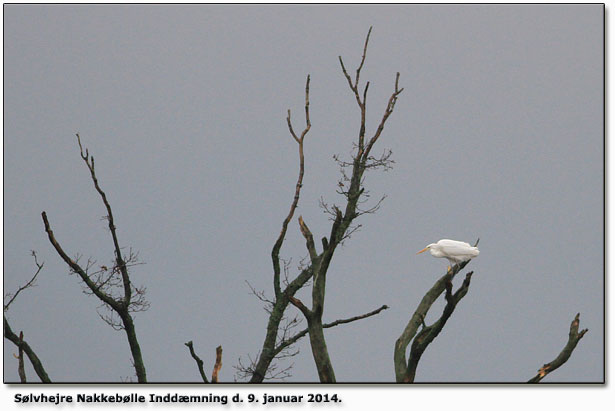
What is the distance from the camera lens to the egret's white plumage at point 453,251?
7082mm

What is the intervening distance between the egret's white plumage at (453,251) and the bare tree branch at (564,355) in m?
1.10

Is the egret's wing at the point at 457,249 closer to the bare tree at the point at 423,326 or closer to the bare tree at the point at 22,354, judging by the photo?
the bare tree at the point at 423,326

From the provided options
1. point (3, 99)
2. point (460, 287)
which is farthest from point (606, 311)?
point (3, 99)

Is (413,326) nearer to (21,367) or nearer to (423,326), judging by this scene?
(423,326)

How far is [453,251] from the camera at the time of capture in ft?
23.3

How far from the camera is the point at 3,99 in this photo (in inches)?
319

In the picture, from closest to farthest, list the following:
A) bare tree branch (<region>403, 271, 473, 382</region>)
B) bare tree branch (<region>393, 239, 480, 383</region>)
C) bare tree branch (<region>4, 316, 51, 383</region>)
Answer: bare tree branch (<region>403, 271, 473, 382</region>) < bare tree branch (<region>393, 239, 480, 383</region>) < bare tree branch (<region>4, 316, 51, 383</region>)

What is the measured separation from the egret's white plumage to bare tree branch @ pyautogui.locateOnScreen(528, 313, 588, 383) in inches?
43.3

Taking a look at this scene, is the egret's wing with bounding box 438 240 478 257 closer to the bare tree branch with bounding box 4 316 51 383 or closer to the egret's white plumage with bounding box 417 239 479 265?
the egret's white plumage with bounding box 417 239 479 265

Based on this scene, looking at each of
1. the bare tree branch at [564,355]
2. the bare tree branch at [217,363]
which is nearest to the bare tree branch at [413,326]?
the bare tree branch at [564,355]

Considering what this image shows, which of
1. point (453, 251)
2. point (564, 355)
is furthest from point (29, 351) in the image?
point (564, 355)

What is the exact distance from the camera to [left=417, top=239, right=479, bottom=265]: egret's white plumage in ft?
23.2

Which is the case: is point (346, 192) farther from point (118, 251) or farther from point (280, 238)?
point (118, 251)

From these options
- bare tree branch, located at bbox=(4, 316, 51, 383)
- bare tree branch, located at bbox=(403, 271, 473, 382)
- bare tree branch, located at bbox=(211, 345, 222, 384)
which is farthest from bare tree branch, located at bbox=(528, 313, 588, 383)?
bare tree branch, located at bbox=(4, 316, 51, 383)
